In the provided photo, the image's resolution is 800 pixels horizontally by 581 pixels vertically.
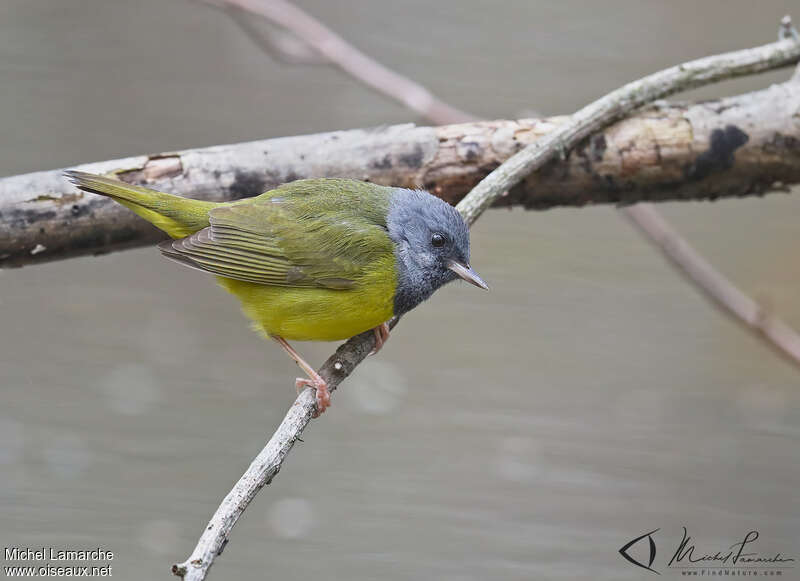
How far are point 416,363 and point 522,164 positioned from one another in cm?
217

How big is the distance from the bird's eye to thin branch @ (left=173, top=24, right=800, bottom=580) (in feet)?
0.75

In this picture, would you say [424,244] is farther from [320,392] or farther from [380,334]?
[320,392]

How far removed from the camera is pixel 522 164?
3596mm

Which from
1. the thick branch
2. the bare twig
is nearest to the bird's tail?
the thick branch

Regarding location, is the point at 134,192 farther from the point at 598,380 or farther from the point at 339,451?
the point at 598,380

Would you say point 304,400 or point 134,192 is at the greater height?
point 134,192

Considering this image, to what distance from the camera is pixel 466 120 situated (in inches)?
172

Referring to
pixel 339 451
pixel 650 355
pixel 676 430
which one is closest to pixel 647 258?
pixel 650 355

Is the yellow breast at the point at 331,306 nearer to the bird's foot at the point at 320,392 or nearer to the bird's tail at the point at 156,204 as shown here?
the bird's foot at the point at 320,392

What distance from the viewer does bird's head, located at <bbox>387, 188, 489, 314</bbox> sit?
3213mm

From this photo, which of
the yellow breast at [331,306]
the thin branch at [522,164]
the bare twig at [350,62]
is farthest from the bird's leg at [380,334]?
the bare twig at [350,62]

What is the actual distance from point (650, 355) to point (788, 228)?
5.27 ft

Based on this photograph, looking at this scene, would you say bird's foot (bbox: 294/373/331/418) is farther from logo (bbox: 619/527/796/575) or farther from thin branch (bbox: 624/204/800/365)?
logo (bbox: 619/527/796/575)

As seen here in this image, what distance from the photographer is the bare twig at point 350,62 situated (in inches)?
167
